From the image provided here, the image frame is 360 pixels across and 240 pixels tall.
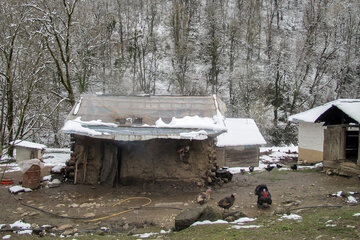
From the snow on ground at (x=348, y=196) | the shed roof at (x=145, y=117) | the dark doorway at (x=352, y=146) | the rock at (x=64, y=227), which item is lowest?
the rock at (x=64, y=227)

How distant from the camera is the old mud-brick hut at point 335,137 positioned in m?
13.4

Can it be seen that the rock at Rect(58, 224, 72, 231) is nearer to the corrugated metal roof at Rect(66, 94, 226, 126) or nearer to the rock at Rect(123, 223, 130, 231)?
the rock at Rect(123, 223, 130, 231)

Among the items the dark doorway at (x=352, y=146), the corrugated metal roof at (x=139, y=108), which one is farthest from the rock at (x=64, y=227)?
the dark doorway at (x=352, y=146)

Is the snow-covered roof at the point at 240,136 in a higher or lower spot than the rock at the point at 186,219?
higher

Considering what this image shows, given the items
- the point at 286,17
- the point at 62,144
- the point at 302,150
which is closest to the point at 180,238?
the point at 302,150

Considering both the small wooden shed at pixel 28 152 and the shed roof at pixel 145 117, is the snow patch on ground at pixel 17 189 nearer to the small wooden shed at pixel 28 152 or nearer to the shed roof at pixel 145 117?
the shed roof at pixel 145 117

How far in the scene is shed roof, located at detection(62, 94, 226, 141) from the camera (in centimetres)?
1082

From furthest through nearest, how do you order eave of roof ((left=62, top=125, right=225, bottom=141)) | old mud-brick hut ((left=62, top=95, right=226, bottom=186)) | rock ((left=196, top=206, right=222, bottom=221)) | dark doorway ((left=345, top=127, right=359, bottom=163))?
dark doorway ((left=345, top=127, right=359, bottom=163)) < old mud-brick hut ((left=62, top=95, right=226, bottom=186)) < eave of roof ((left=62, top=125, right=225, bottom=141)) < rock ((left=196, top=206, right=222, bottom=221))

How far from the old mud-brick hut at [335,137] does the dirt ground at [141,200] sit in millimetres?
872

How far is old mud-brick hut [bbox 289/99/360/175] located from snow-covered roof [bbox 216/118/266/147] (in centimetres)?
273

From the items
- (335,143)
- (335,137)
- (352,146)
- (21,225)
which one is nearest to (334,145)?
(335,143)

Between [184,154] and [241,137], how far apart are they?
9105 mm

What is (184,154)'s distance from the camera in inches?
453

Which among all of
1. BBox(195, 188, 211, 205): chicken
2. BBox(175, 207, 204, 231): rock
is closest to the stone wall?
BBox(195, 188, 211, 205): chicken
